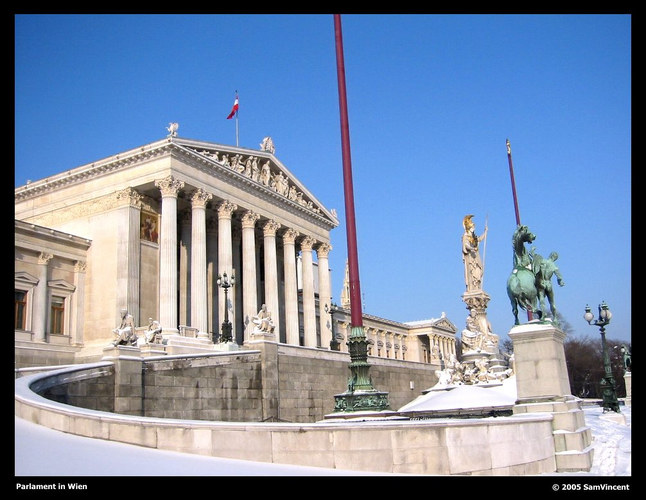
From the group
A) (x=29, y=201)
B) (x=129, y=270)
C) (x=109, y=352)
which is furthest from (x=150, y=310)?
(x=109, y=352)

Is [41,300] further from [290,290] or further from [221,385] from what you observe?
[290,290]

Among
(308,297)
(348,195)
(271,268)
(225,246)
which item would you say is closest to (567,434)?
(348,195)

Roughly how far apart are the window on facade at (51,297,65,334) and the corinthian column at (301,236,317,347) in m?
20.4

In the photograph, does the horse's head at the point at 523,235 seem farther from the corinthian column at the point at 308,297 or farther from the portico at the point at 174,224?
the corinthian column at the point at 308,297

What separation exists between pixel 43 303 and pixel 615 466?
118 ft

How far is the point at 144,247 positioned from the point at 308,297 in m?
17.2

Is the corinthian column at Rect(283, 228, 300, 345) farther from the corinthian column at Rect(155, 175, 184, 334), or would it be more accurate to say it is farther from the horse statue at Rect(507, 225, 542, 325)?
the horse statue at Rect(507, 225, 542, 325)

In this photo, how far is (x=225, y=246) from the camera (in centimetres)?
4688

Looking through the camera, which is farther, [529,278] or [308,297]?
[308,297]

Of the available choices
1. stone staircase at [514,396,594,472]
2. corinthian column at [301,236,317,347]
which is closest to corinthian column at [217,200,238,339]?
corinthian column at [301,236,317,347]

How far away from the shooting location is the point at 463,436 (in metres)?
10.8

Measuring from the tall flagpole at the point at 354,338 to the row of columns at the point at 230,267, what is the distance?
24.7 meters

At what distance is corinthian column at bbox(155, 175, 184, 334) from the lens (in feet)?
136

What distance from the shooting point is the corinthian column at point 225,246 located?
46.5 m
